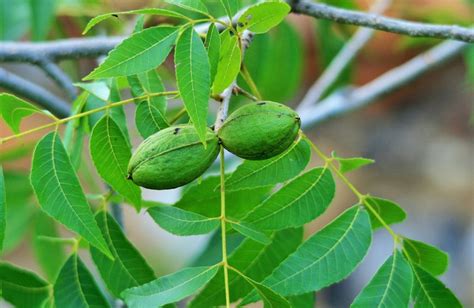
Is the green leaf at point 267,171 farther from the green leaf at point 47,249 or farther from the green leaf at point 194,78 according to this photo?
the green leaf at point 47,249

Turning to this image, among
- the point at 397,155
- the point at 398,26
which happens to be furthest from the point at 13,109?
the point at 397,155

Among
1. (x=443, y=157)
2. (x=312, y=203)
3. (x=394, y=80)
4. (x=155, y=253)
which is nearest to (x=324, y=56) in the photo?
(x=394, y=80)

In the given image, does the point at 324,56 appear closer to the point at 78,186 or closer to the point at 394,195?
the point at 78,186

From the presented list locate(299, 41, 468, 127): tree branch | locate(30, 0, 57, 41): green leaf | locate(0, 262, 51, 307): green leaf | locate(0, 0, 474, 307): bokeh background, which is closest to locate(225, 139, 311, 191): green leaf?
locate(0, 262, 51, 307): green leaf

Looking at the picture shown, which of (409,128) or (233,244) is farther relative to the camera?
(409,128)

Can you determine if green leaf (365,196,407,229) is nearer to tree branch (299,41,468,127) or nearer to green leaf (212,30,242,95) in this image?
green leaf (212,30,242,95)

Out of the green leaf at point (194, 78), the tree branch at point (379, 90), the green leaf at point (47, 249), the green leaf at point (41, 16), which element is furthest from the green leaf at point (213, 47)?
the tree branch at point (379, 90)

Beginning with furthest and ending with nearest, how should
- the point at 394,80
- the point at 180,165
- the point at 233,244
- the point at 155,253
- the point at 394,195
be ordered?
the point at 394,195 < the point at 155,253 < the point at 394,80 < the point at 233,244 < the point at 180,165
